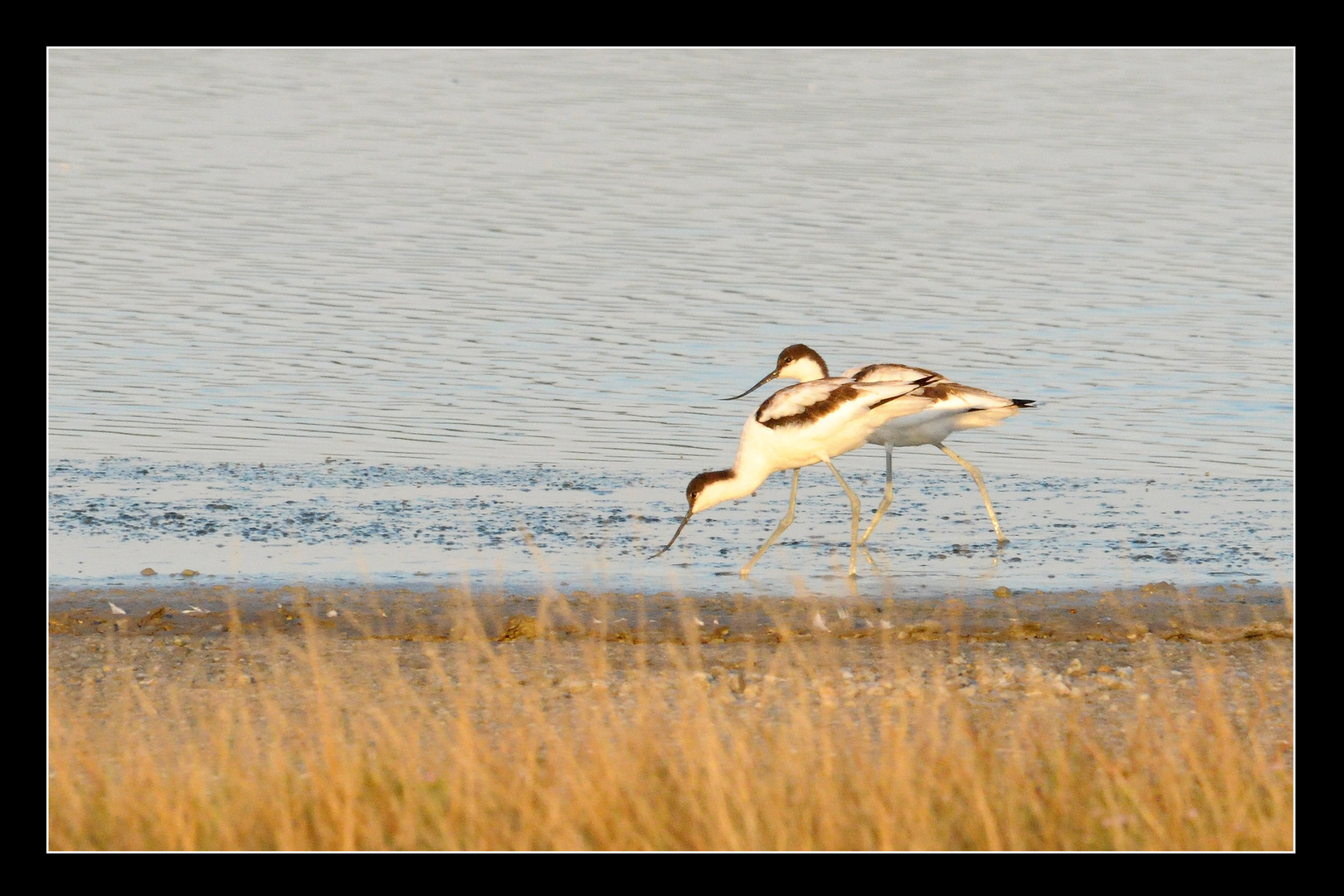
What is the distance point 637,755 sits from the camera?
6855 mm

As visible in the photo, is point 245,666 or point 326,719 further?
point 245,666

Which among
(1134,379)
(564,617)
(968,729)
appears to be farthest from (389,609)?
(1134,379)

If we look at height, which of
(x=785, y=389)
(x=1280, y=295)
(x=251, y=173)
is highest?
(x=251, y=173)

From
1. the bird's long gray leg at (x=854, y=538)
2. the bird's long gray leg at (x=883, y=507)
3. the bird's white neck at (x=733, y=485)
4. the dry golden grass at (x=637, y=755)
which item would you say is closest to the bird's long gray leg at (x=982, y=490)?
the bird's long gray leg at (x=883, y=507)

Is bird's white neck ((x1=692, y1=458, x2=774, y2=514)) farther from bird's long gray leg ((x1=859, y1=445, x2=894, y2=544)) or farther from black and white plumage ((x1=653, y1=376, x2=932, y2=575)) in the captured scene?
bird's long gray leg ((x1=859, y1=445, x2=894, y2=544))

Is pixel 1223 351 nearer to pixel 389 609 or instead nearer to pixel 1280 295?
pixel 1280 295

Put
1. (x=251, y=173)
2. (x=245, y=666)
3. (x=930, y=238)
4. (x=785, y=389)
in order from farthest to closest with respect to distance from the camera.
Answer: (x=251, y=173)
(x=930, y=238)
(x=785, y=389)
(x=245, y=666)

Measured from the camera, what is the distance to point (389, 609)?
10.1m

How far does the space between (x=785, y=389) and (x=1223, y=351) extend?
30.0ft

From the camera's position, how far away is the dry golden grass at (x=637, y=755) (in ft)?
20.1

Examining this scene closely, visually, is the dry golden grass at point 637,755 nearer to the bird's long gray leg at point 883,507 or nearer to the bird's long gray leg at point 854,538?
the bird's long gray leg at point 854,538

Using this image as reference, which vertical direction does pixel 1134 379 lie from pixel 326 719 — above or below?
above

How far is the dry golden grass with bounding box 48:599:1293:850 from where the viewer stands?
6117 mm

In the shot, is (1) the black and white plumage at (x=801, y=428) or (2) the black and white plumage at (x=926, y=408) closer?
(1) the black and white plumage at (x=801, y=428)
